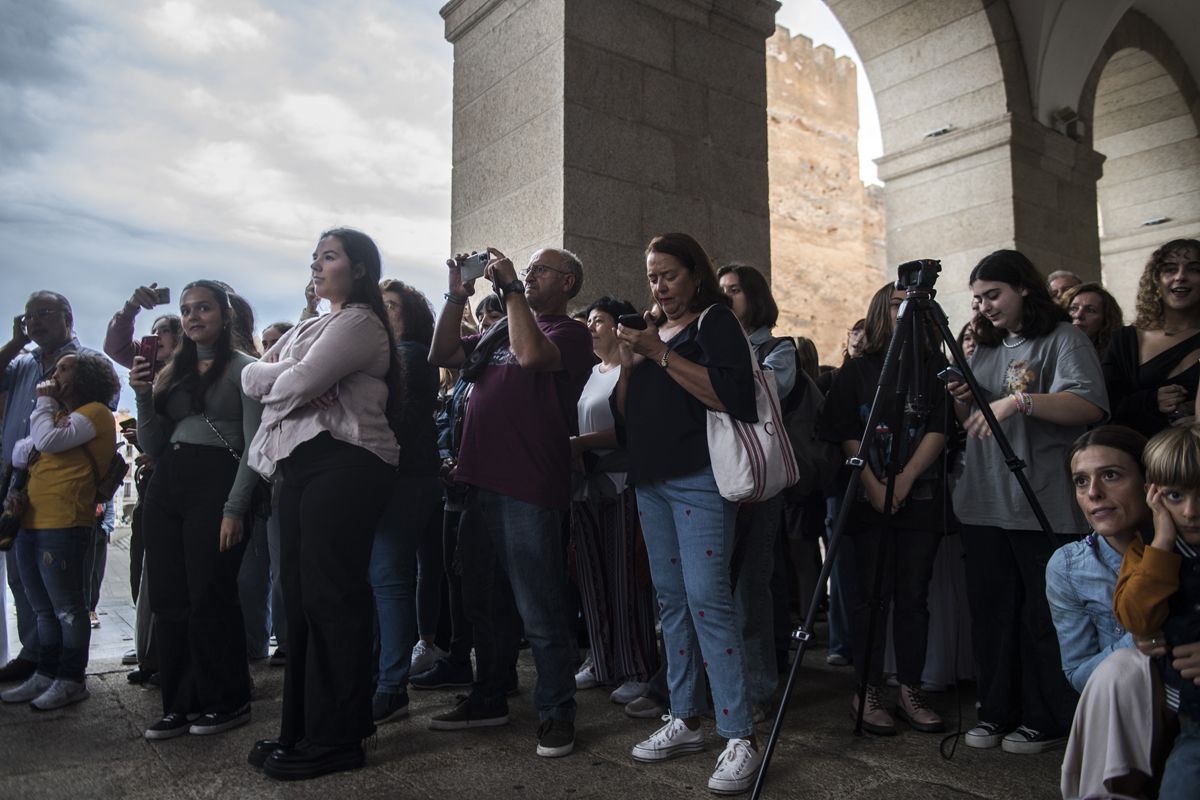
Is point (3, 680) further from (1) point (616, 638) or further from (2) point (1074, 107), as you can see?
(2) point (1074, 107)

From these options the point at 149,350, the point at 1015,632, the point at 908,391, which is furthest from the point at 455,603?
the point at 1015,632

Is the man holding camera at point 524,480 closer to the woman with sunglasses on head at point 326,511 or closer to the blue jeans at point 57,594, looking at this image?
the woman with sunglasses on head at point 326,511

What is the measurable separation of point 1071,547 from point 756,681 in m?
1.13

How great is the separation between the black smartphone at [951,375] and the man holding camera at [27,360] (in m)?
3.30

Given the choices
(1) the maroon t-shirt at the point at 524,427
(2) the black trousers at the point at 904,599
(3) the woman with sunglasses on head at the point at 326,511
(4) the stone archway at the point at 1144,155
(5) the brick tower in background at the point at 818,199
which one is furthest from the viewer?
(5) the brick tower in background at the point at 818,199

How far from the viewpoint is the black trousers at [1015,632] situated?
2.72 meters

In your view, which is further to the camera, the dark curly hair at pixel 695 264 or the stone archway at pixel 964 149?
the stone archway at pixel 964 149

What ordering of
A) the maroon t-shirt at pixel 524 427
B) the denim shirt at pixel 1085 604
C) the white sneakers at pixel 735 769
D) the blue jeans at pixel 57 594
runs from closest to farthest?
the denim shirt at pixel 1085 604, the white sneakers at pixel 735 769, the maroon t-shirt at pixel 524 427, the blue jeans at pixel 57 594

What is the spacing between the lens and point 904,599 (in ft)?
9.84

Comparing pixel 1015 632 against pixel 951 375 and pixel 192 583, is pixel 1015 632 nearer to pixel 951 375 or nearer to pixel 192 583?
pixel 951 375

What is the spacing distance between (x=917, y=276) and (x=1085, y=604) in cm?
98

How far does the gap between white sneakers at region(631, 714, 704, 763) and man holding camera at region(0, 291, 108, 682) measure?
2.73 metres

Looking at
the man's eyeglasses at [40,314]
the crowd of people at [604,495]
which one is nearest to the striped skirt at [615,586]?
the crowd of people at [604,495]

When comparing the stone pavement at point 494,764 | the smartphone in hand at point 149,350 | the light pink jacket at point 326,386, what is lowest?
the stone pavement at point 494,764
